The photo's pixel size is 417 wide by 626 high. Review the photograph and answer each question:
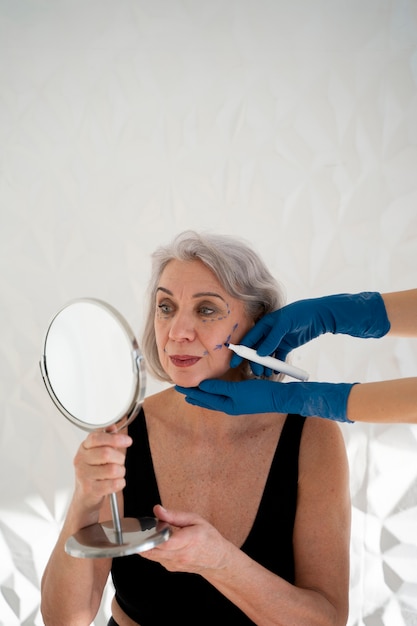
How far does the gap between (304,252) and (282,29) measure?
70 cm

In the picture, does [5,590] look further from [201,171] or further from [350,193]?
[350,193]

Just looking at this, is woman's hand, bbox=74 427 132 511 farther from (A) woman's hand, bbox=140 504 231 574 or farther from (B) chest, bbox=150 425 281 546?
(B) chest, bbox=150 425 281 546

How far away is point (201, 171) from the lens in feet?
7.50

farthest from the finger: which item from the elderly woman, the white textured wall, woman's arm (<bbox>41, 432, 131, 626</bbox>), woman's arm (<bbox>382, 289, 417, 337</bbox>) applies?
the white textured wall

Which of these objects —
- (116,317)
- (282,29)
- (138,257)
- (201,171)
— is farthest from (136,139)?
(116,317)

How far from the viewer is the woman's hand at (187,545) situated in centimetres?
118

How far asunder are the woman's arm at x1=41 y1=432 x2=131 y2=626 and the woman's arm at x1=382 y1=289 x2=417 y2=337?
77cm

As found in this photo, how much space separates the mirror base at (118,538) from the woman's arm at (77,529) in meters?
0.07

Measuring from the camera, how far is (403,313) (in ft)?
5.42

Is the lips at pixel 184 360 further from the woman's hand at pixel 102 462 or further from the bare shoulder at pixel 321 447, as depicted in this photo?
the woman's hand at pixel 102 462

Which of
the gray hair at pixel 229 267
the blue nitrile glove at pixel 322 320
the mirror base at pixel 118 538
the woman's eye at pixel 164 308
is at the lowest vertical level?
the mirror base at pixel 118 538

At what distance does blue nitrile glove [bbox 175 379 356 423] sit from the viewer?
1.41 metres

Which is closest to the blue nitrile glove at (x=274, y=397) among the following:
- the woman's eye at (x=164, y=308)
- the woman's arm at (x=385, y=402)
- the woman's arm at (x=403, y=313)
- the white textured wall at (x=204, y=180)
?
the woman's arm at (x=385, y=402)

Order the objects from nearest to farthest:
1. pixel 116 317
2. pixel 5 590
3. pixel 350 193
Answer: pixel 116 317 → pixel 350 193 → pixel 5 590
